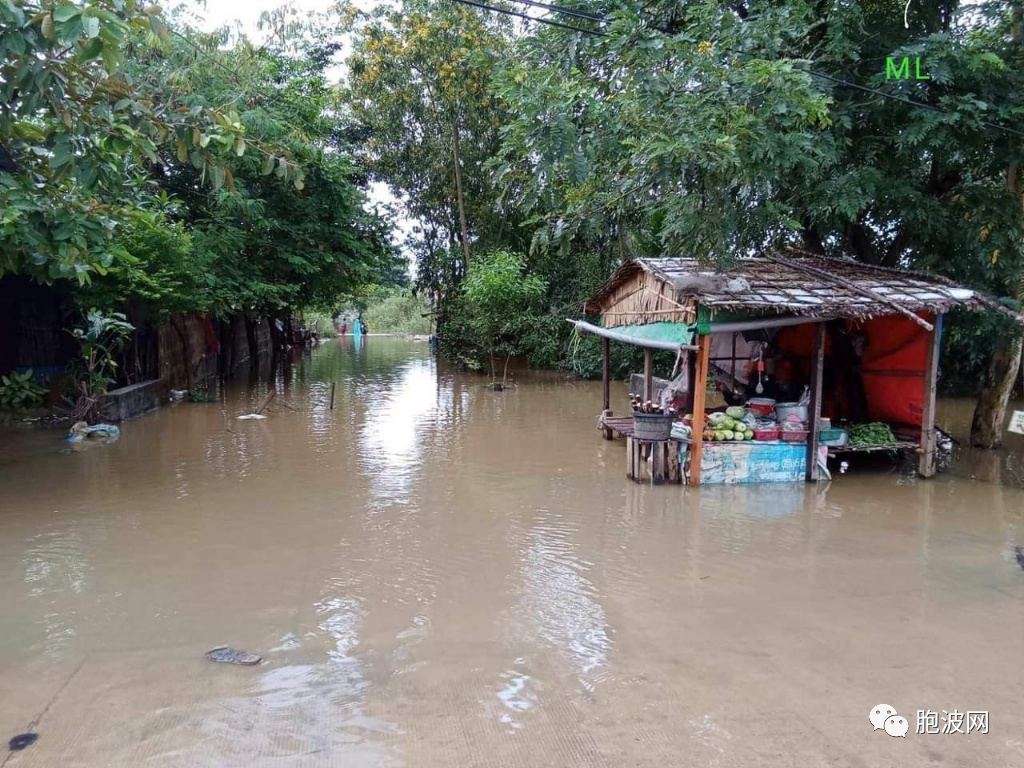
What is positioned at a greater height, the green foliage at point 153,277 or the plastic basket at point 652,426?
the green foliage at point 153,277

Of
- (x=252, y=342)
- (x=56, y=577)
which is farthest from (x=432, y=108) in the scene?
(x=56, y=577)

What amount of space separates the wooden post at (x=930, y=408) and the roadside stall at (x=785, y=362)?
0.5 inches

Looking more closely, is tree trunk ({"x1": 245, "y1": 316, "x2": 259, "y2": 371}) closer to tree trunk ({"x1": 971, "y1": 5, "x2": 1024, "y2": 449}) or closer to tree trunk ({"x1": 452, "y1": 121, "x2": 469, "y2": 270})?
tree trunk ({"x1": 452, "y1": 121, "x2": 469, "y2": 270})

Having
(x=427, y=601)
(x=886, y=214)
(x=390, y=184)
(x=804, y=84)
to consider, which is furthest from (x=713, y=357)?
(x=390, y=184)

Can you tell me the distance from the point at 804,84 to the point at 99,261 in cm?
717

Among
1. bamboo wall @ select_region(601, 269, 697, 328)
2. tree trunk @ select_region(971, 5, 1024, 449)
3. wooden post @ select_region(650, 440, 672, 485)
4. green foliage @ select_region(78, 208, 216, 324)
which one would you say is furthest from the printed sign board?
green foliage @ select_region(78, 208, 216, 324)

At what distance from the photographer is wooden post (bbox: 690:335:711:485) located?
8.27 m

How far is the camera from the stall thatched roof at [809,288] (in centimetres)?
805

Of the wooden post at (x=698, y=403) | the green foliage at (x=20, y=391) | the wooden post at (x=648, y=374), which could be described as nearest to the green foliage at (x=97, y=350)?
the green foliage at (x=20, y=391)

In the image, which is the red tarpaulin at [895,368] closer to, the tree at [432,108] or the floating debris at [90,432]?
the tree at [432,108]

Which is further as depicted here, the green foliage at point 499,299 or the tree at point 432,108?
the tree at point 432,108

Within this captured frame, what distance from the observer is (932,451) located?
9.23 m

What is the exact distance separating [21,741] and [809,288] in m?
8.19

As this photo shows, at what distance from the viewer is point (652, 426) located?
8.45 metres
